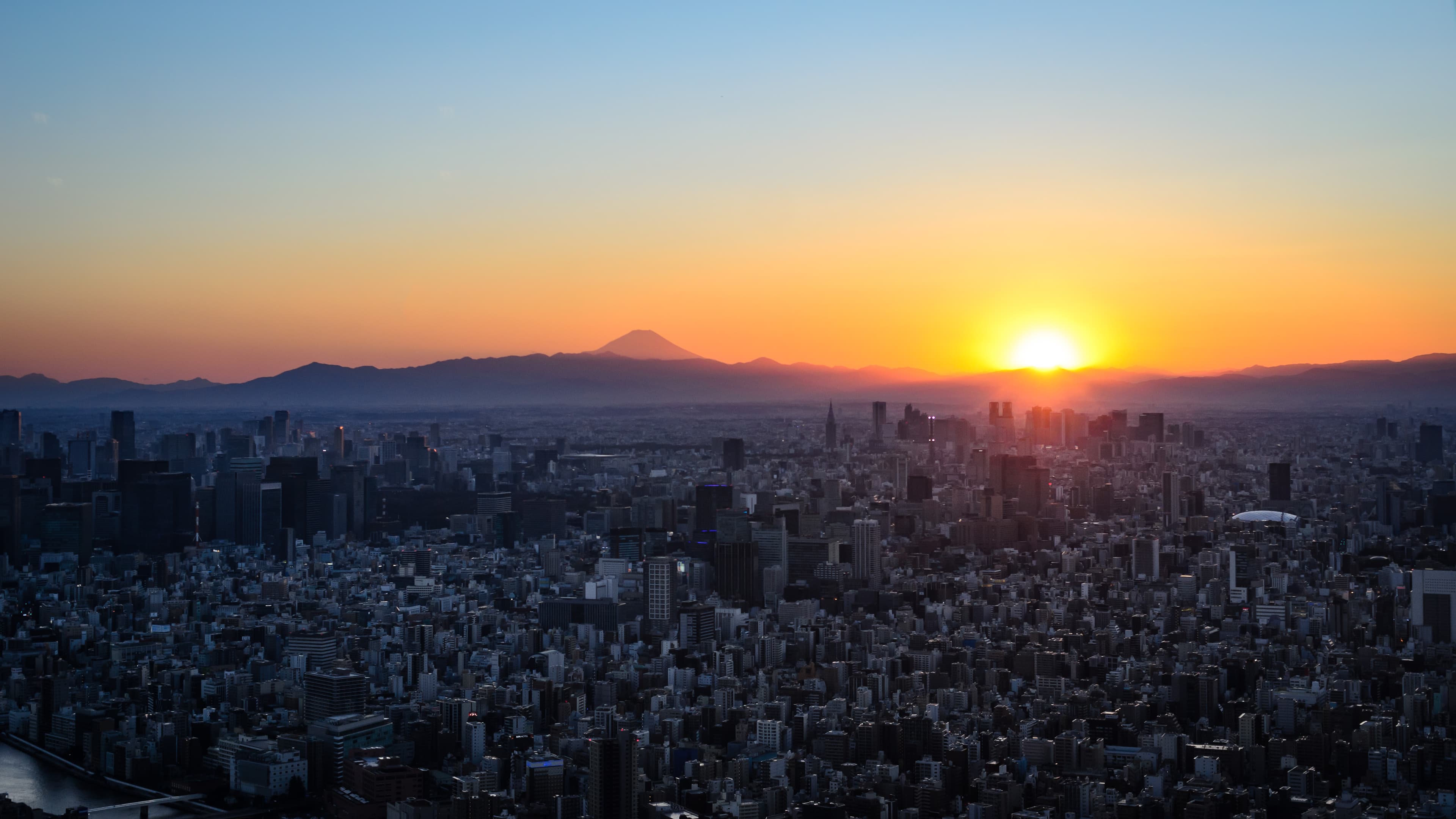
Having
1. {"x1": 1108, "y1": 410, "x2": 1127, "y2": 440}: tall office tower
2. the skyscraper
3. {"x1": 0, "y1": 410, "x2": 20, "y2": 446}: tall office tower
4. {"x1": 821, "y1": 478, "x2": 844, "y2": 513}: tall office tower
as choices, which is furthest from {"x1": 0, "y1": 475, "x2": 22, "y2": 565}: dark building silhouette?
{"x1": 1108, "y1": 410, "x2": 1127, "y2": 440}: tall office tower

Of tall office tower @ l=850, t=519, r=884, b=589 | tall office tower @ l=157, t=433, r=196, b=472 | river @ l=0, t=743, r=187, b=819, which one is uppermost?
tall office tower @ l=157, t=433, r=196, b=472

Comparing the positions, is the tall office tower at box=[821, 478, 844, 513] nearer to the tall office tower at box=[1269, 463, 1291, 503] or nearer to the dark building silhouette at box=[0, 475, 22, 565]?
the tall office tower at box=[1269, 463, 1291, 503]

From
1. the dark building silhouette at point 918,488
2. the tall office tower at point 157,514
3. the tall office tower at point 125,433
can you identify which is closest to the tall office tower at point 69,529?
the tall office tower at point 157,514

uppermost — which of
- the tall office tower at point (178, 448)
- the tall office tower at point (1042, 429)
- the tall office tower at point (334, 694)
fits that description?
the tall office tower at point (1042, 429)

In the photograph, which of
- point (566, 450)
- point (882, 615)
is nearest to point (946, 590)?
point (882, 615)

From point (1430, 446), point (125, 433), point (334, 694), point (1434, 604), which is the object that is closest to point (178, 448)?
point (125, 433)

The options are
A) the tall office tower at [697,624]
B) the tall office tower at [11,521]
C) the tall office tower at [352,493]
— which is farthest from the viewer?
the tall office tower at [352,493]

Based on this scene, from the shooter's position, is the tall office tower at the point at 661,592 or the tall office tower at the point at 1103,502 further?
the tall office tower at the point at 1103,502

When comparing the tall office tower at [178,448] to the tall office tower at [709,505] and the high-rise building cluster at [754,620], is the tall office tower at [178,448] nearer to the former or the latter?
the high-rise building cluster at [754,620]
